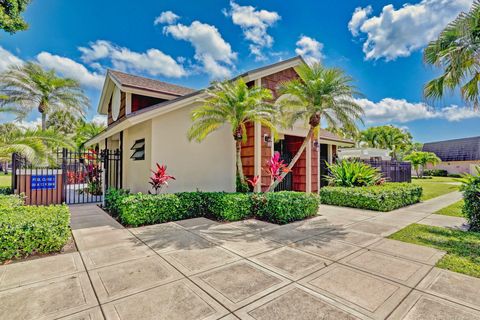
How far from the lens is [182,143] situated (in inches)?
396

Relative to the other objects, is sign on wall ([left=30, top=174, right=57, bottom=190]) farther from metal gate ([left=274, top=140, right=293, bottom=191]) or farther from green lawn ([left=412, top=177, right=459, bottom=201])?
green lawn ([left=412, top=177, right=459, bottom=201])

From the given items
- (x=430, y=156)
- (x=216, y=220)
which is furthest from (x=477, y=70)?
(x=430, y=156)

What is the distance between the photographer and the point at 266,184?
10766mm

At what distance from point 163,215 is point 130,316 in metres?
4.94

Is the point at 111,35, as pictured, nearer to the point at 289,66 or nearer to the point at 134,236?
the point at 289,66

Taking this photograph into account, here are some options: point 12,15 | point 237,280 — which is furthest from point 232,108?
point 12,15

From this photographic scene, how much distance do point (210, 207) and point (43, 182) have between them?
7.49 metres

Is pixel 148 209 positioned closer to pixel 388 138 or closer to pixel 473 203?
pixel 473 203

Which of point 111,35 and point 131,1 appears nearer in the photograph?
point 131,1

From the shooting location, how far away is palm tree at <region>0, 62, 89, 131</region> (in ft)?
56.8

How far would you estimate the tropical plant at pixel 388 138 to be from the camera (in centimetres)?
4334

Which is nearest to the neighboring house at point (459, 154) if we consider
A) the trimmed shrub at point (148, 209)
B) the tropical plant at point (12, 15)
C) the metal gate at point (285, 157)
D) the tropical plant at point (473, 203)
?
the metal gate at point (285, 157)

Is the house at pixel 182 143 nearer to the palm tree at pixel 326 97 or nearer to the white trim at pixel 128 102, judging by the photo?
the white trim at pixel 128 102

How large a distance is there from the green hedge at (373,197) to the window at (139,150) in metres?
8.99
